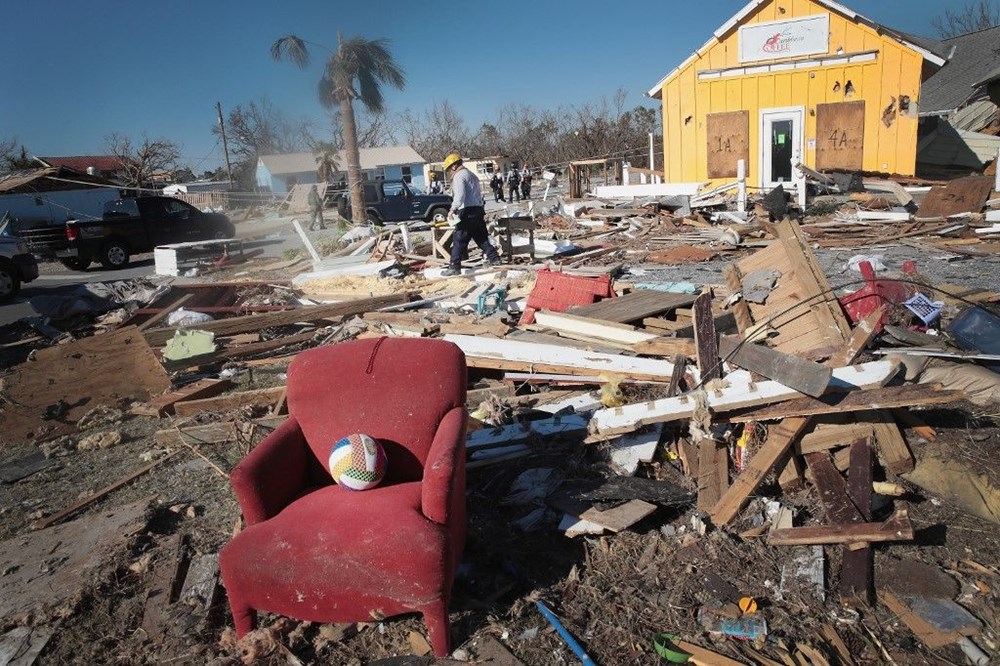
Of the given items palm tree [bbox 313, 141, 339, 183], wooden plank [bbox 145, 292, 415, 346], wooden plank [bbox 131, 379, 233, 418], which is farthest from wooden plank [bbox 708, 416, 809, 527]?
palm tree [bbox 313, 141, 339, 183]

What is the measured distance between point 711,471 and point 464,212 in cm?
801

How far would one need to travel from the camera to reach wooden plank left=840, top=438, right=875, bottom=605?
117 inches

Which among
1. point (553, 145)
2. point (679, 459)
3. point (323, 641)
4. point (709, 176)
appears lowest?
point (323, 641)

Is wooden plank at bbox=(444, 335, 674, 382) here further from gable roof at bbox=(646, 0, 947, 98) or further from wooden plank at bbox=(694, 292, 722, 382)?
gable roof at bbox=(646, 0, 947, 98)

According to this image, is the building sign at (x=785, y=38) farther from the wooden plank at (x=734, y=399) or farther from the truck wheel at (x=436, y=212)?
the wooden plank at (x=734, y=399)

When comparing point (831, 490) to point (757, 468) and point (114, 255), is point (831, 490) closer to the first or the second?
point (757, 468)

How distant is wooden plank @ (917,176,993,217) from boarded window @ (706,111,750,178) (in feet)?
22.5

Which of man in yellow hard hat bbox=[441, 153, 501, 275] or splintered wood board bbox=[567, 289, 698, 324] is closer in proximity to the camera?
splintered wood board bbox=[567, 289, 698, 324]

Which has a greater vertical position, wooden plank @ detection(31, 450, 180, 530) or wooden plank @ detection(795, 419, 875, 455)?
wooden plank @ detection(795, 419, 875, 455)

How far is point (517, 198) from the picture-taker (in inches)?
1268

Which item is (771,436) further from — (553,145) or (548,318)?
(553,145)

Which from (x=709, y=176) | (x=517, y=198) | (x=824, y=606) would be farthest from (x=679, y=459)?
(x=517, y=198)

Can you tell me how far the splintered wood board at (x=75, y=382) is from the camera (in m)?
6.07

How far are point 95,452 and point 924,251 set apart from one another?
11.2m
